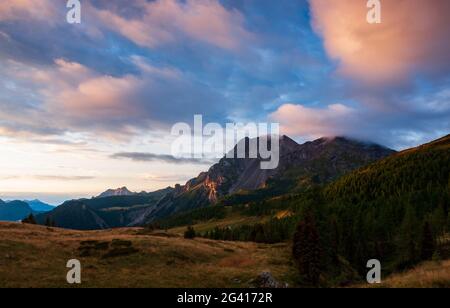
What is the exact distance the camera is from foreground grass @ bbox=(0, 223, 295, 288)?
31594 mm

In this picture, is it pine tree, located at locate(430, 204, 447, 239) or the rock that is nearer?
the rock

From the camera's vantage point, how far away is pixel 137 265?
135ft

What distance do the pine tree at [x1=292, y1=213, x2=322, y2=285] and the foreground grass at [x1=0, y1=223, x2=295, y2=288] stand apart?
6.53ft

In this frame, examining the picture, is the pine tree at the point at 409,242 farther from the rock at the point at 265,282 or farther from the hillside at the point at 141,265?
the rock at the point at 265,282

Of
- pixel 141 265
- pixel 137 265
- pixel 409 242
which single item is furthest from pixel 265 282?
pixel 409 242

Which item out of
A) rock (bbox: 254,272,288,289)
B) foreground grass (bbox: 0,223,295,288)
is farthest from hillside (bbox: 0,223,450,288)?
rock (bbox: 254,272,288,289)

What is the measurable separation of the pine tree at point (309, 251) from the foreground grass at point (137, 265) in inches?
78.4

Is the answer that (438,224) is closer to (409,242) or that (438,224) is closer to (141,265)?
(409,242)

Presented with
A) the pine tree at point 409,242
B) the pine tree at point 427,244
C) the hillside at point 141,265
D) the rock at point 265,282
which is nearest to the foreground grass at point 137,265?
the hillside at point 141,265

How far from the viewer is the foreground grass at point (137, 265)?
1244 inches

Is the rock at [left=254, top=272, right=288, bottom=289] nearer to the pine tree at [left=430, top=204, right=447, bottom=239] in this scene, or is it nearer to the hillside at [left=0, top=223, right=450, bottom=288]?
the hillside at [left=0, top=223, right=450, bottom=288]

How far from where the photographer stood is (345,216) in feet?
302

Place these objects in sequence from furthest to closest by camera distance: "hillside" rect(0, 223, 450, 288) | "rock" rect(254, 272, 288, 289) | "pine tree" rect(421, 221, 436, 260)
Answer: "pine tree" rect(421, 221, 436, 260), "rock" rect(254, 272, 288, 289), "hillside" rect(0, 223, 450, 288)
